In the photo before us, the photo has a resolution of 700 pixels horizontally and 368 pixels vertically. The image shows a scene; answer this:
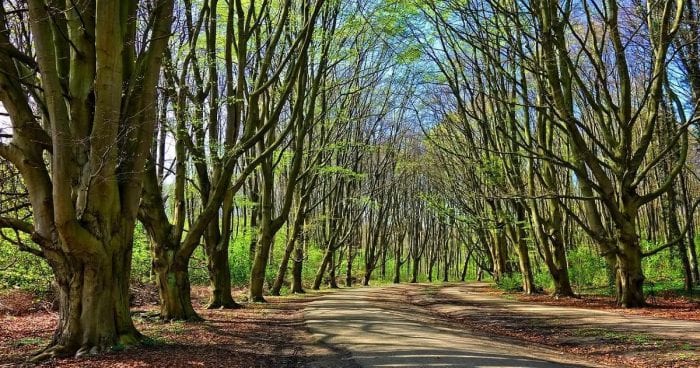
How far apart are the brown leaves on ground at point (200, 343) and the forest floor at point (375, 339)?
16 mm

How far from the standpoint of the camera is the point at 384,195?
1676 inches

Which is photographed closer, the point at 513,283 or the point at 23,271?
the point at 23,271

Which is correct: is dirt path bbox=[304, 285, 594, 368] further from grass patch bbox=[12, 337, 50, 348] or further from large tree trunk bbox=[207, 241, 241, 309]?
grass patch bbox=[12, 337, 50, 348]

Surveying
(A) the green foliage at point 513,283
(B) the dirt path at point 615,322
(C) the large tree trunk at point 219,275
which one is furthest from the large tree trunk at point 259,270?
(A) the green foliage at point 513,283

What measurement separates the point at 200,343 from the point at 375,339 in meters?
3.05

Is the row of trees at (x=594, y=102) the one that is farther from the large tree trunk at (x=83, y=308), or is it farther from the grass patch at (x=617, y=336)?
the large tree trunk at (x=83, y=308)

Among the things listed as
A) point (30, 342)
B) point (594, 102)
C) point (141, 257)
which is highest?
point (594, 102)

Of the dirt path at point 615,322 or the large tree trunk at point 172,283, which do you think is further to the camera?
the large tree trunk at point 172,283

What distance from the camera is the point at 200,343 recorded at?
8570 mm

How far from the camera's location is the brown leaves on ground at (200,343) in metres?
6.80

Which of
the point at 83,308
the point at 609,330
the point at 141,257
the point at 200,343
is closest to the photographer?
the point at 83,308

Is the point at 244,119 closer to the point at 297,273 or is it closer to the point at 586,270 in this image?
the point at 297,273

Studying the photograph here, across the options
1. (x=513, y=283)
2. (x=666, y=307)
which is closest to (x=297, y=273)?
(x=513, y=283)

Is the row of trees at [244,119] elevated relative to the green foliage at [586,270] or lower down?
elevated
